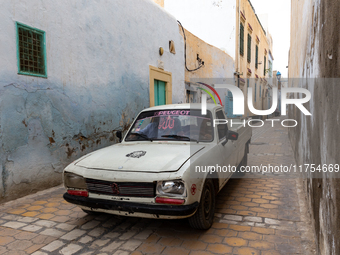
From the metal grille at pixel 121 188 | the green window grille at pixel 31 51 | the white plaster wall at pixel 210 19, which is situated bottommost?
the metal grille at pixel 121 188

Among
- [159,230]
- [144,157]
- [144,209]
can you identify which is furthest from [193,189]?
[159,230]

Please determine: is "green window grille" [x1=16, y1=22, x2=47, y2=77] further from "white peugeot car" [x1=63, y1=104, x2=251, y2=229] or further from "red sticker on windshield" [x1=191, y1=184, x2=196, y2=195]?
"red sticker on windshield" [x1=191, y1=184, x2=196, y2=195]

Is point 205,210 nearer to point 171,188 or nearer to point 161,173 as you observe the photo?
point 171,188

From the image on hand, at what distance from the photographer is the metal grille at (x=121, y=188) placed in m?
2.97

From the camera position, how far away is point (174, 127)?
4184mm

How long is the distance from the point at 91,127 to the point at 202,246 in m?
4.21

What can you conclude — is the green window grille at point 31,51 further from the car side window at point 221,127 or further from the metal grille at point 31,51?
the car side window at point 221,127

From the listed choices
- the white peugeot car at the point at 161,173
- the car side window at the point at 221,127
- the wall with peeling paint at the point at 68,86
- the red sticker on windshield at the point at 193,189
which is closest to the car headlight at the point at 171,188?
the white peugeot car at the point at 161,173

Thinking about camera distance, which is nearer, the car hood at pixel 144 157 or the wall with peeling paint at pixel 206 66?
the car hood at pixel 144 157

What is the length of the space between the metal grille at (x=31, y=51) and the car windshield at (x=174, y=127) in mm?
2203

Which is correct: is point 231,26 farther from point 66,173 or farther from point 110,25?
point 66,173

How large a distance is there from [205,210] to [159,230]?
0.64 m

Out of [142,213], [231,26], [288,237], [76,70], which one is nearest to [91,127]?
[76,70]

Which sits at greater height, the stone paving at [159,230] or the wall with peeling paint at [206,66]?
the wall with peeling paint at [206,66]
